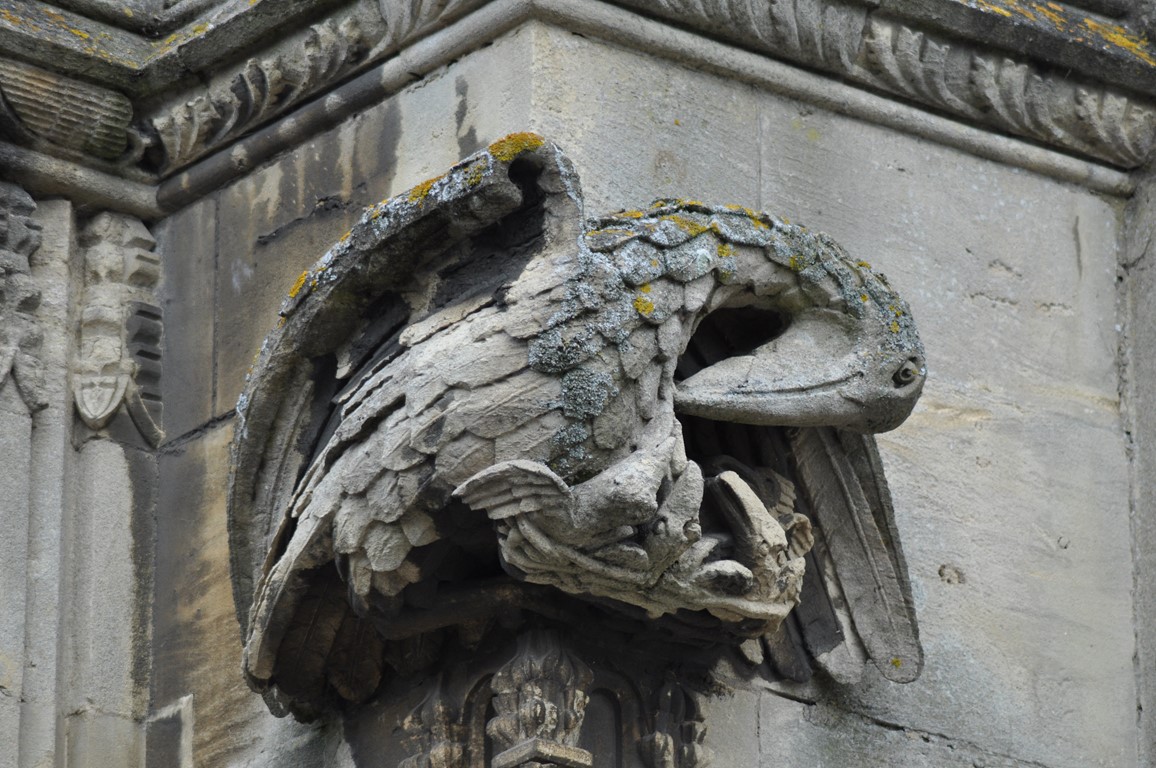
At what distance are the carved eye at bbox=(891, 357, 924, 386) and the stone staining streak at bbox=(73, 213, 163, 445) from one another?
1726 mm

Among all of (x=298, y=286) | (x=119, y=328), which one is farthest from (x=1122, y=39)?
(x=119, y=328)

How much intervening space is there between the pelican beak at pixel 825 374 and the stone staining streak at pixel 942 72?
83 cm

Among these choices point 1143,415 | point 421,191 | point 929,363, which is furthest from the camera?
point 1143,415

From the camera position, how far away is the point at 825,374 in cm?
600

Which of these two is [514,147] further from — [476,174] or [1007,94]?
[1007,94]

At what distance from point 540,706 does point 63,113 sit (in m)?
1.97

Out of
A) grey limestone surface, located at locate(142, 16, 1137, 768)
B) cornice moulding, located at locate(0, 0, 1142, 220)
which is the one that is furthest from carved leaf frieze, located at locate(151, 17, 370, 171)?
grey limestone surface, located at locate(142, 16, 1137, 768)

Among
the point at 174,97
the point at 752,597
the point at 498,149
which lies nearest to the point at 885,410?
the point at 752,597

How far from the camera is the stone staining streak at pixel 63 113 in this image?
6875 mm

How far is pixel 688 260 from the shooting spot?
5.81m

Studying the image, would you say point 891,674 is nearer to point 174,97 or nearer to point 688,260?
point 688,260

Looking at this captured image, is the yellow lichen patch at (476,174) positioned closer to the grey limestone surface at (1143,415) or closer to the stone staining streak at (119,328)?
the stone staining streak at (119,328)

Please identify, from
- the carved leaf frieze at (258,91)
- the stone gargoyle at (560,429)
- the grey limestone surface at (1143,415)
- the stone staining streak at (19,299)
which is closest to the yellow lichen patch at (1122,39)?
the grey limestone surface at (1143,415)

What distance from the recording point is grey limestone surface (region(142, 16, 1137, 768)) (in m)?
6.34
